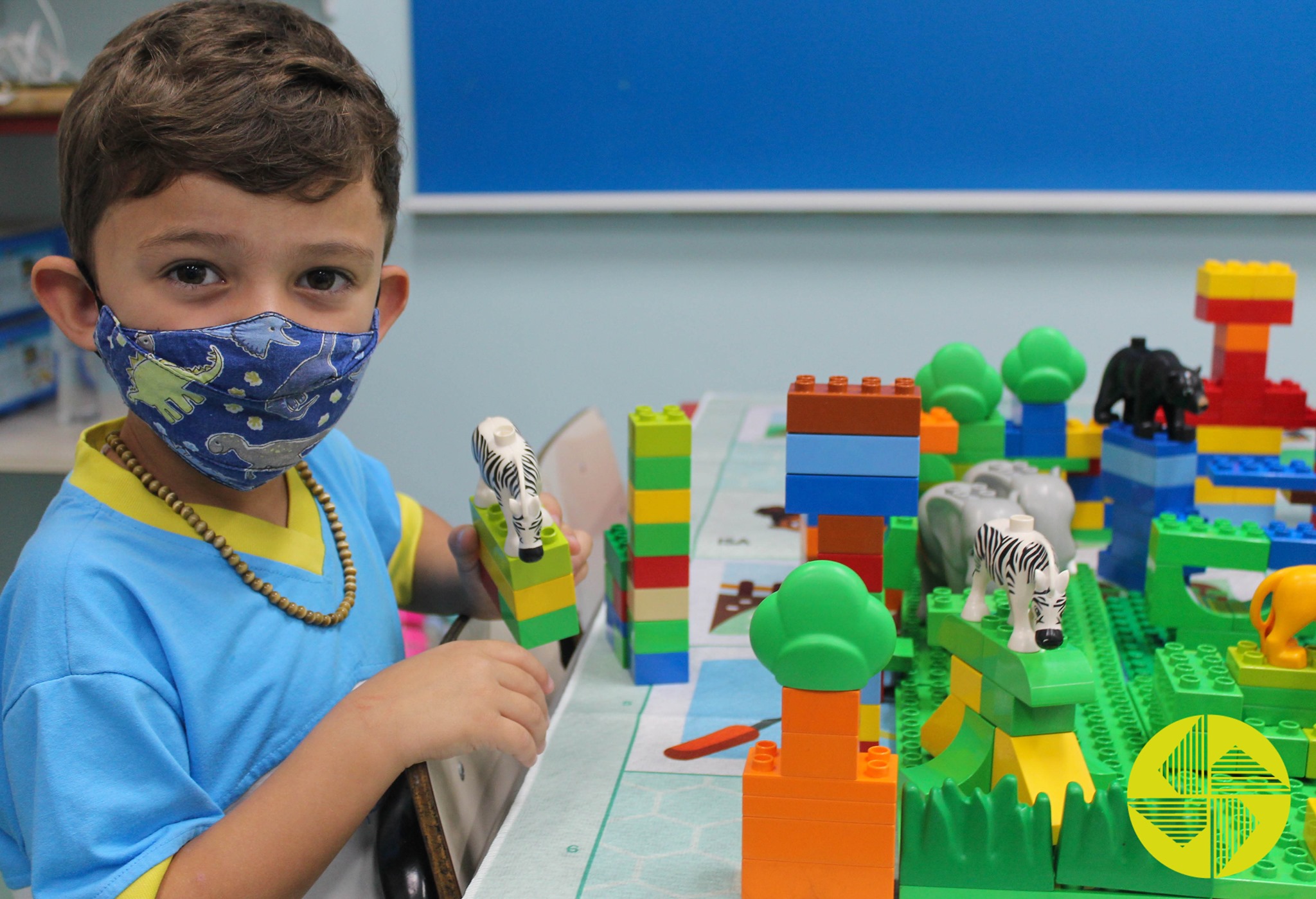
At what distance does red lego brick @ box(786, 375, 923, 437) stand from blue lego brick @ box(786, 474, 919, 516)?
2 centimetres

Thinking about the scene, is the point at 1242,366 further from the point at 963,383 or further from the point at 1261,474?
the point at 963,383

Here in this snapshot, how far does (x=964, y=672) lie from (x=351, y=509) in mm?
398

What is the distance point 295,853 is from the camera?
52 centimetres

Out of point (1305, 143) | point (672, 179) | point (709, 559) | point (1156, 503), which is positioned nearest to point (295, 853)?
point (709, 559)

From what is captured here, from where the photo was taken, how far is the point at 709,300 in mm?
2018

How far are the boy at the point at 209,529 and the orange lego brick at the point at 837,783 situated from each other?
0.15m

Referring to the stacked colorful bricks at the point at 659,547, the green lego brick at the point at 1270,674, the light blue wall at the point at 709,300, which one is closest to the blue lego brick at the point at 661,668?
the stacked colorful bricks at the point at 659,547

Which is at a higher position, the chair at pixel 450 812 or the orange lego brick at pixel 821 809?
the orange lego brick at pixel 821 809

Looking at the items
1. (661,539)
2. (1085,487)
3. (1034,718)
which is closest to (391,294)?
(661,539)

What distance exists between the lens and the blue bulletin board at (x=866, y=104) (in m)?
1.82

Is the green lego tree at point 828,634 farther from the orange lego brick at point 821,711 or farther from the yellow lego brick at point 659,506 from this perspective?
the yellow lego brick at point 659,506

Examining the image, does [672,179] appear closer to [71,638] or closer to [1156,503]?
[1156,503]

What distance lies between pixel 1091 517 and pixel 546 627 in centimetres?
48

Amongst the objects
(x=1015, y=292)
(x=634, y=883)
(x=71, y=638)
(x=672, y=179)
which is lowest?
(x=634, y=883)
